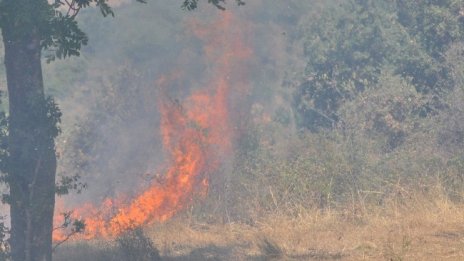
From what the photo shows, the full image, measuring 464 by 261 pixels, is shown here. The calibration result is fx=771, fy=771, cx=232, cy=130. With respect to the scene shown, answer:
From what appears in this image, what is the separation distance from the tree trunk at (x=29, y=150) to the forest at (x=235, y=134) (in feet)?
0.09

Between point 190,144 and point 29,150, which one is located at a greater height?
point 29,150

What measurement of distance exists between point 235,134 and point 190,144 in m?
2.44

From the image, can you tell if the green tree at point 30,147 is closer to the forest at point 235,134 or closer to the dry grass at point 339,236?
the forest at point 235,134

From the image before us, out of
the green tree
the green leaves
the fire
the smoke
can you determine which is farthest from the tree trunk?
the smoke

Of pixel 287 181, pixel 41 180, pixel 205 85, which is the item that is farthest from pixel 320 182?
pixel 205 85

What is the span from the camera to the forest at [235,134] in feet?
45.6

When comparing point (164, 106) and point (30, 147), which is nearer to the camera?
point (30, 147)

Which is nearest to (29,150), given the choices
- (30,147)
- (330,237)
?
(30,147)

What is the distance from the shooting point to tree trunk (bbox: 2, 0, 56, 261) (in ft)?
44.6

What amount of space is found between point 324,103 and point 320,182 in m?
14.6

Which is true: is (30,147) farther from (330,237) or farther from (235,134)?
(235,134)

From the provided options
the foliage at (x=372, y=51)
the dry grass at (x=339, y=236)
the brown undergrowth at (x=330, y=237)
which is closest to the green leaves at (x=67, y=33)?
the brown undergrowth at (x=330, y=237)

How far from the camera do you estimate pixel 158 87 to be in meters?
34.2

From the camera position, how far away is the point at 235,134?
27.9 m
